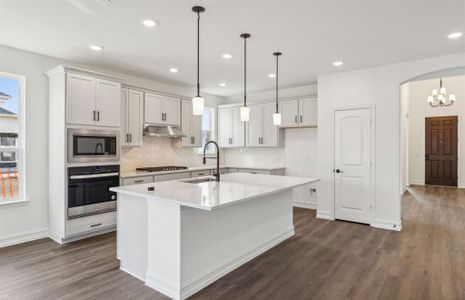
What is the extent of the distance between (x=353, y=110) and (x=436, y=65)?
134 cm

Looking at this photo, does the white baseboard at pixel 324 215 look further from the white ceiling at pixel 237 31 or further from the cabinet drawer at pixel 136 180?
the cabinet drawer at pixel 136 180

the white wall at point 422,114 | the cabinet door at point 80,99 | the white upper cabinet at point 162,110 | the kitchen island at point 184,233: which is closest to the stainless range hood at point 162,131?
the white upper cabinet at point 162,110

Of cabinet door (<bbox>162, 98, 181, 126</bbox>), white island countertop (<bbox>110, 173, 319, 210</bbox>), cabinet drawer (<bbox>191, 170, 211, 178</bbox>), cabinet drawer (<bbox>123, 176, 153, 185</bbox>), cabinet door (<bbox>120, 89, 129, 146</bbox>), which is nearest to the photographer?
white island countertop (<bbox>110, 173, 319, 210</bbox>)

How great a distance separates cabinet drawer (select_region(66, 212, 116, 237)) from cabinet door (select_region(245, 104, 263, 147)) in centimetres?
351

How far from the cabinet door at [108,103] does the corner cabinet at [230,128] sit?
10.3 feet

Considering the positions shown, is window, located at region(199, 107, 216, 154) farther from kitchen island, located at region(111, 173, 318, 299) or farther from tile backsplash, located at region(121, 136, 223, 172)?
kitchen island, located at region(111, 173, 318, 299)

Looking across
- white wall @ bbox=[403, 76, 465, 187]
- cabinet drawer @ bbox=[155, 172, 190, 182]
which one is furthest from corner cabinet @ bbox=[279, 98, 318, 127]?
white wall @ bbox=[403, 76, 465, 187]

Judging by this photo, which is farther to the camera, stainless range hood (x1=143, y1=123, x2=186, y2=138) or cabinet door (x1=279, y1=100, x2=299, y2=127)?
cabinet door (x1=279, y1=100, x2=299, y2=127)

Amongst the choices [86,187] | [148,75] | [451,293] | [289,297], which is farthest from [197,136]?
[451,293]

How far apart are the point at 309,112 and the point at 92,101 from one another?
4096 mm

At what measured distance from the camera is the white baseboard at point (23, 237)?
3770 mm

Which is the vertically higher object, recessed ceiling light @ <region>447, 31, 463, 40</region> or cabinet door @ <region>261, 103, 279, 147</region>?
recessed ceiling light @ <region>447, 31, 463, 40</region>

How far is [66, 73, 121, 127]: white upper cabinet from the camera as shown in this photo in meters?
3.91

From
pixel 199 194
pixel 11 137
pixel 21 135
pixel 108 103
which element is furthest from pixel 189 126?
pixel 199 194
